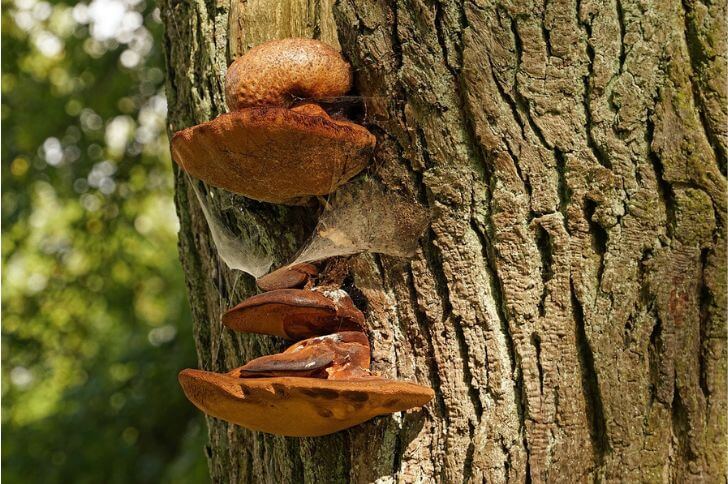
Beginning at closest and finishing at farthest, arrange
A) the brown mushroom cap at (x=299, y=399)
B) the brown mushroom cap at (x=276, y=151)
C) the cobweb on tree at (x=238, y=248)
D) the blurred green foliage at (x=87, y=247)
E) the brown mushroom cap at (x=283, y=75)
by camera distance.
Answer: the brown mushroom cap at (x=299, y=399)
the brown mushroom cap at (x=276, y=151)
the brown mushroom cap at (x=283, y=75)
the cobweb on tree at (x=238, y=248)
the blurred green foliage at (x=87, y=247)

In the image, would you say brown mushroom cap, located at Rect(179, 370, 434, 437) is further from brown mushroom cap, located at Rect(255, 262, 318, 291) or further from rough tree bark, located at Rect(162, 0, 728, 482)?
brown mushroom cap, located at Rect(255, 262, 318, 291)

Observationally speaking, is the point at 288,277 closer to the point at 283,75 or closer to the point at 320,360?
the point at 320,360

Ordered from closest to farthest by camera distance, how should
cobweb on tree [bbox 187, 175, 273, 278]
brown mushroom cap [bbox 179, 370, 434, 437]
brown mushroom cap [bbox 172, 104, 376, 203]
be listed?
brown mushroom cap [bbox 179, 370, 434, 437] < brown mushroom cap [bbox 172, 104, 376, 203] < cobweb on tree [bbox 187, 175, 273, 278]

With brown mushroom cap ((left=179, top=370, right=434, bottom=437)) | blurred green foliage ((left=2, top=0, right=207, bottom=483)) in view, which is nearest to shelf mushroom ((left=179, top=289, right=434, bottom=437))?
brown mushroom cap ((left=179, top=370, right=434, bottom=437))

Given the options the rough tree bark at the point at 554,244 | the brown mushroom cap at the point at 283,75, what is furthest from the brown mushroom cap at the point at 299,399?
the brown mushroom cap at the point at 283,75

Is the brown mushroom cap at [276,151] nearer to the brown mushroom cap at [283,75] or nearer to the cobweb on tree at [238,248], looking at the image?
the brown mushroom cap at [283,75]

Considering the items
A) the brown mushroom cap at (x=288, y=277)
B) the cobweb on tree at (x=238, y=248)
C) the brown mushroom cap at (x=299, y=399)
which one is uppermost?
the cobweb on tree at (x=238, y=248)

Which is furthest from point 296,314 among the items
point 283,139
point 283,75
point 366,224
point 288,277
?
point 283,75
